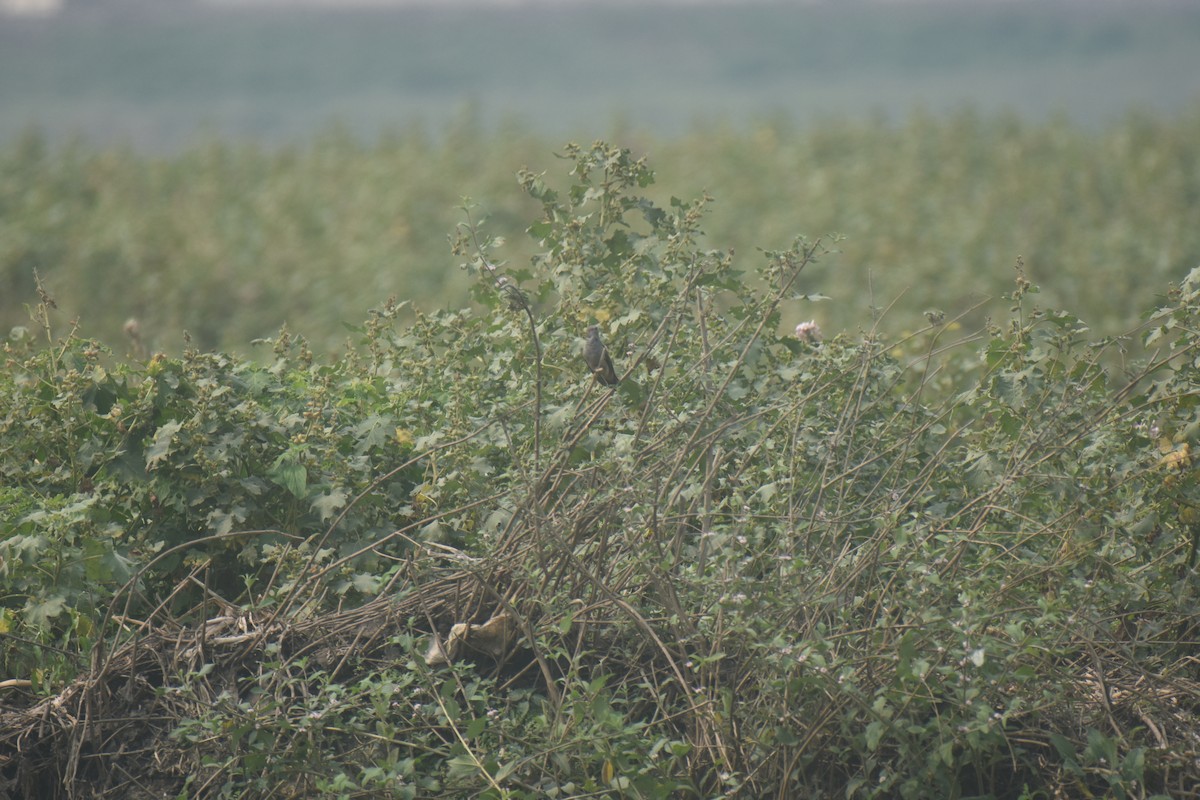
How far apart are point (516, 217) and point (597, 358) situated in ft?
29.9

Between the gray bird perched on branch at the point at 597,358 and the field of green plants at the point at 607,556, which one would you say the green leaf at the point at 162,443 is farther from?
the gray bird perched on branch at the point at 597,358

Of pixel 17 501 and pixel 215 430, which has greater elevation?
pixel 215 430

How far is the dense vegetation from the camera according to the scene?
961cm

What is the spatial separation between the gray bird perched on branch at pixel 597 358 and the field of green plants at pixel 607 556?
0.11 meters

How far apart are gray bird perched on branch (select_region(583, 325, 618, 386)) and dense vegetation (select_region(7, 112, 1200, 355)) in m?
5.48

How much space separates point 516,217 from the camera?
11.9m

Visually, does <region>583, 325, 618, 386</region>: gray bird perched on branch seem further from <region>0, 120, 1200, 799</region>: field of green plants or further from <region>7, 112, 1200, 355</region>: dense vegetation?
<region>7, 112, 1200, 355</region>: dense vegetation

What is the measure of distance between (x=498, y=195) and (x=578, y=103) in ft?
44.2

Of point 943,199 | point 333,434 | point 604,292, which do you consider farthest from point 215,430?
point 943,199

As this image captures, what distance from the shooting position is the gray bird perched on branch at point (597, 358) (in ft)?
9.67

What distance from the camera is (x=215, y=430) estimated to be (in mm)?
3307

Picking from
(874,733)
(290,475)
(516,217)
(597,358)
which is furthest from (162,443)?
(516,217)

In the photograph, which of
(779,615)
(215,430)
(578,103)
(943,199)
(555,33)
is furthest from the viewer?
(555,33)

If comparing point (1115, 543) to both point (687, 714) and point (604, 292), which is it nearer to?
point (687, 714)
